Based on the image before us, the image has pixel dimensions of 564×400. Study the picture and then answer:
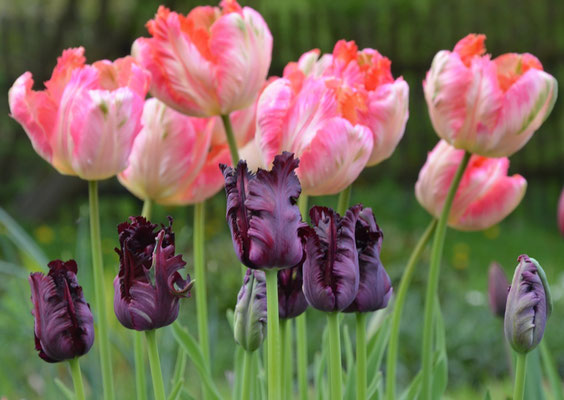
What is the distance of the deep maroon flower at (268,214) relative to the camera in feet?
1.85

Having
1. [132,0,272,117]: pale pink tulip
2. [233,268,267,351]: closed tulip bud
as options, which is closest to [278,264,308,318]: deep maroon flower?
[233,268,267,351]: closed tulip bud

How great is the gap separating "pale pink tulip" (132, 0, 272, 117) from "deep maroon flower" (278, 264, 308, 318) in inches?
10.2

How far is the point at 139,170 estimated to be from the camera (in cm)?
93

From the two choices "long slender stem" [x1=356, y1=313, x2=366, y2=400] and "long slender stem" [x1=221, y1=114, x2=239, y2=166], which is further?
"long slender stem" [x1=221, y1=114, x2=239, y2=166]

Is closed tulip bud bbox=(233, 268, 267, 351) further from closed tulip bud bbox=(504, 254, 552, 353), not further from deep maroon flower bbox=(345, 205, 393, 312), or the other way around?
closed tulip bud bbox=(504, 254, 552, 353)

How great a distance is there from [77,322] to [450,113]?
1.46 ft

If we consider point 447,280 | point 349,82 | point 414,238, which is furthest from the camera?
point 414,238

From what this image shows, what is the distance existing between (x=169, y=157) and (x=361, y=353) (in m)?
0.36

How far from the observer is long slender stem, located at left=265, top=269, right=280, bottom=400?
0.58 metres

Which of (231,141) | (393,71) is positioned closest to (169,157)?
(231,141)

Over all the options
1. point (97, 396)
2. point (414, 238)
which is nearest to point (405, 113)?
point (97, 396)

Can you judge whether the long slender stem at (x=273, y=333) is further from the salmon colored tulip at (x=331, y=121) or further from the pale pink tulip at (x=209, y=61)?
the pale pink tulip at (x=209, y=61)

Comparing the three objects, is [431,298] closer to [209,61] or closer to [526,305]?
[526,305]

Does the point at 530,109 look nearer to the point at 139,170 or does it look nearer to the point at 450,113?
the point at 450,113
